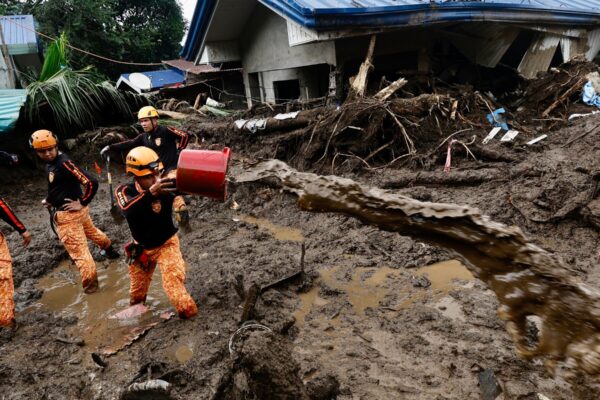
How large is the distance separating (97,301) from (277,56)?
283 inches

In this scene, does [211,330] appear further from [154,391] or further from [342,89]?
[342,89]

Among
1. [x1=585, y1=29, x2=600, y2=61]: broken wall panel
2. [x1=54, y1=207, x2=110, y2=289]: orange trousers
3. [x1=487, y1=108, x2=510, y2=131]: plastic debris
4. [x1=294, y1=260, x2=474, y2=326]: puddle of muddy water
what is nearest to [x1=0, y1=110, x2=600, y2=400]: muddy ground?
[x1=294, y1=260, x2=474, y2=326]: puddle of muddy water

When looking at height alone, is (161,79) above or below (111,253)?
above

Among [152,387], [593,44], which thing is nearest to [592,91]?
[593,44]

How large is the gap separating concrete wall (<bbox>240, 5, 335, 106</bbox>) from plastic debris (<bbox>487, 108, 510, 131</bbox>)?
3168 millimetres

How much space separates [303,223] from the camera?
244 inches

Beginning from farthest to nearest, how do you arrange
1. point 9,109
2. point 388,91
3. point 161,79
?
point 161,79
point 9,109
point 388,91

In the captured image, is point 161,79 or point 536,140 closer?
point 536,140

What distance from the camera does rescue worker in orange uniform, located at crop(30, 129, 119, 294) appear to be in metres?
4.58

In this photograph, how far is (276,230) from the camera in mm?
6262

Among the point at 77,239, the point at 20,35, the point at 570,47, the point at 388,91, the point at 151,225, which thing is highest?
the point at 20,35

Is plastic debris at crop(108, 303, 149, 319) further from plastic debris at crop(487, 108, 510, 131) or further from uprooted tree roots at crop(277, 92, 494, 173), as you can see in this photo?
plastic debris at crop(487, 108, 510, 131)

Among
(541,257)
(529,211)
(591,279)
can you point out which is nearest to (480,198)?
(529,211)

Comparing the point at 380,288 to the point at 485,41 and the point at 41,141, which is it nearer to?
the point at 41,141
